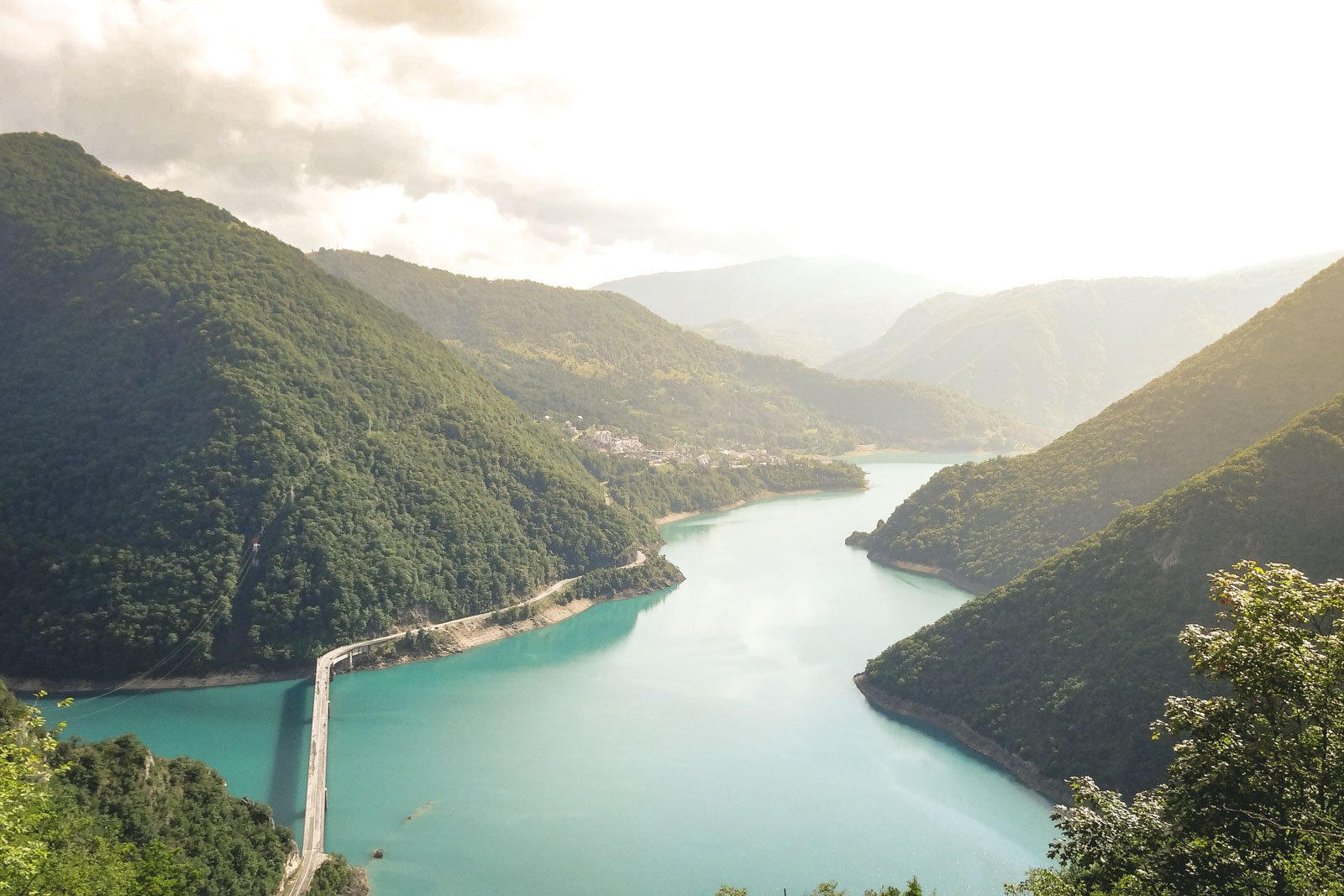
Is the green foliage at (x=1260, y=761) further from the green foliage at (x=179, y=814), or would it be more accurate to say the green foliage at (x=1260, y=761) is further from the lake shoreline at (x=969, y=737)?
the green foliage at (x=179, y=814)

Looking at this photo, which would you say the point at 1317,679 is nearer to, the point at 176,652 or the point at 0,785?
the point at 0,785

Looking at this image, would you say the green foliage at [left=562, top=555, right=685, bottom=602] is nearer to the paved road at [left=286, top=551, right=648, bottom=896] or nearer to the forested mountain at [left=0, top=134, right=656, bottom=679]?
the forested mountain at [left=0, top=134, right=656, bottom=679]

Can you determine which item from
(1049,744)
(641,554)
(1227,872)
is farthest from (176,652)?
(1227,872)

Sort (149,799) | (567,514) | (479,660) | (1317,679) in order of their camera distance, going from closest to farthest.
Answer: (1317,679) → (149,799) → (479,660) → (567,514)

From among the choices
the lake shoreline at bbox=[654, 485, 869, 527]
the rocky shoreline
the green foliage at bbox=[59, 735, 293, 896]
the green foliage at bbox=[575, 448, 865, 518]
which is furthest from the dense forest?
the lake shoreline at bbox=[654, 485, 869, 527]

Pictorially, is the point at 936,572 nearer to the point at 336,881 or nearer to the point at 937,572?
the point at 937,572

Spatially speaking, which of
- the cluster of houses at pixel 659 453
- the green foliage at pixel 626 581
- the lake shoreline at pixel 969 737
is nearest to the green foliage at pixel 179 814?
the lake shoreline at pixel 969 737
